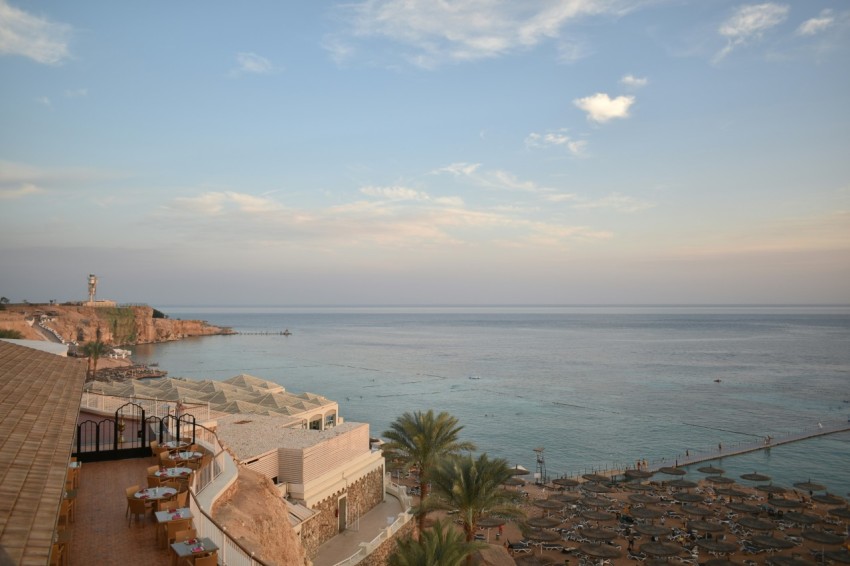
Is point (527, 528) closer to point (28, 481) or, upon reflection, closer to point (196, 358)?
point (28, 481)

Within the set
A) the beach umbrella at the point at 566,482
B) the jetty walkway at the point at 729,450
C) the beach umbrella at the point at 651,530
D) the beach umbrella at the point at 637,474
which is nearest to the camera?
the beach umbrella at the point at 651,530

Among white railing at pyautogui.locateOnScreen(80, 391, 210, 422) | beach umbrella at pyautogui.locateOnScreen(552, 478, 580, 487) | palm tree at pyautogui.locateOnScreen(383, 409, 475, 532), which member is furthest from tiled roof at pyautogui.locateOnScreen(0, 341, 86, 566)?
beach umbrella at pyautogui.locateOnScreen(552, 478, 580, 487)

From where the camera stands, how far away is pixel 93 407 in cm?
2080

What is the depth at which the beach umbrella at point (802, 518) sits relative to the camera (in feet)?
94.3

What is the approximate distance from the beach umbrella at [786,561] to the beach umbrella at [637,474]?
12921mm

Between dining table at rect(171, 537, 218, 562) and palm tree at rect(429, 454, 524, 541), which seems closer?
dining table at rect(171, 537, 218, 562)

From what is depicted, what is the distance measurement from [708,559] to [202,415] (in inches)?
881

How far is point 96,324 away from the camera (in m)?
120

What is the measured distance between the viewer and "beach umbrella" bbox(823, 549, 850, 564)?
83.0 feet

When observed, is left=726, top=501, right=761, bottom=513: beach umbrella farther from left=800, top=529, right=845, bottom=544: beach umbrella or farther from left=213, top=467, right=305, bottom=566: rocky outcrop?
left=213, top=467, right=305, bottom=566: rocky outcrop

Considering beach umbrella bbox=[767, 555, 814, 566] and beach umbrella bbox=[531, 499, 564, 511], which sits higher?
beach umbrella bbox=[767, 555, 814, 566]

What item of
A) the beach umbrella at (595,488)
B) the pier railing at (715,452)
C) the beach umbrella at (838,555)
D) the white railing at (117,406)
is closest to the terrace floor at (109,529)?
the white railing at (117,406)

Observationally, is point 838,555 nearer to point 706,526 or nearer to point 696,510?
point 706,526

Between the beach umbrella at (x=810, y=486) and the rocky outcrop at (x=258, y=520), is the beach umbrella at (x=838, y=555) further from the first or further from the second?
the rocky outcrop at (x=258, y=520)
